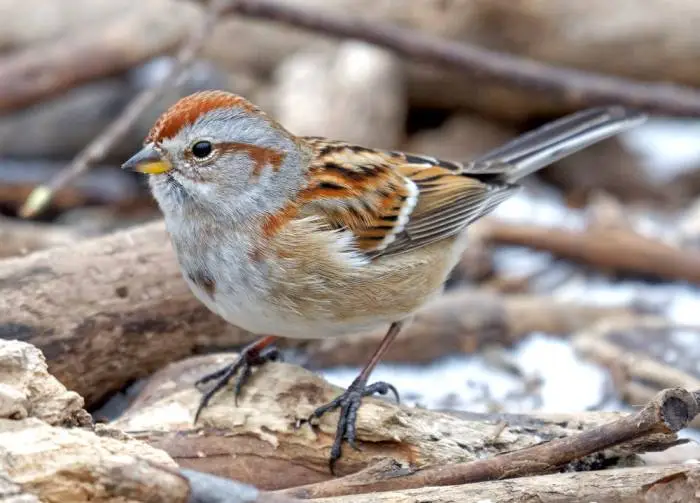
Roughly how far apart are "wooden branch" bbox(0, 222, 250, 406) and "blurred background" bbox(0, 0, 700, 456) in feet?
3.43

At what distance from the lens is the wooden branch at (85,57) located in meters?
5.12

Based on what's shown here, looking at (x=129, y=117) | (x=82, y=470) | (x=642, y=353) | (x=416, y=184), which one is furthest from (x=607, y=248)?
(x=82, y=470)

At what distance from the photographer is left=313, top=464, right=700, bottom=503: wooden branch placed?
2428 millimetres

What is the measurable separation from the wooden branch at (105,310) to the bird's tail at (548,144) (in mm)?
1123

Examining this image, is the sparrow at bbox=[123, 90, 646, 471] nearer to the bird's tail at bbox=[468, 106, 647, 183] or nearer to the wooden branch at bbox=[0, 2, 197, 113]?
the bird's tail at bbox=[468, 106, 647, 183]

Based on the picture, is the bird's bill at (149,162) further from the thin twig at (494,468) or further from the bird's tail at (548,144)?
the bird's tail at (548,144)

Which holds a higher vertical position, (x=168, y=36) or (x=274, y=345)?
(x=168, y=36)

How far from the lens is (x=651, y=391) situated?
385cm

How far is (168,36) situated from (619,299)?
2506 mm

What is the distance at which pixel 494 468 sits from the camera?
255 cm

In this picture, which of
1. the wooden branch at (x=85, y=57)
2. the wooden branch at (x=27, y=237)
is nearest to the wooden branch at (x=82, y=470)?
the wooden branch at (x=27, y=237)


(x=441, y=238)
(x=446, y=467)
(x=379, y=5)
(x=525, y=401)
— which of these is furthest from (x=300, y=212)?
(x=379, y=5)

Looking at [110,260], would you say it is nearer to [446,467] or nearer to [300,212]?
[300,212]

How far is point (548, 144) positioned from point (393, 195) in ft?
2.47
